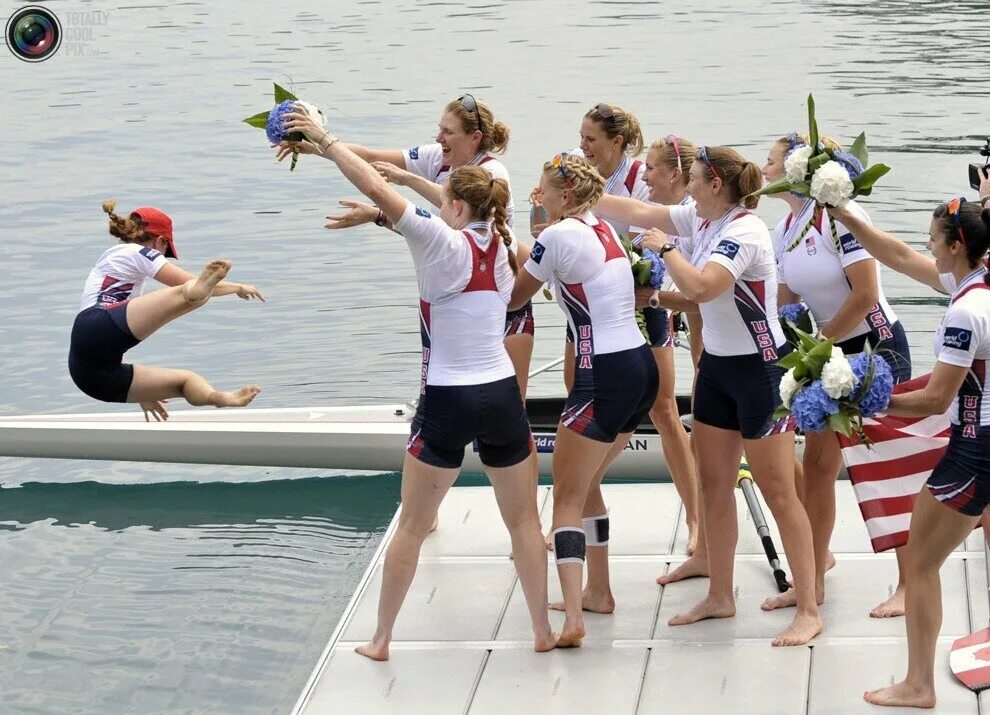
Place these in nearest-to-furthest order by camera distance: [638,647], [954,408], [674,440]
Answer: [954,408] < [638,647] < [674,440]

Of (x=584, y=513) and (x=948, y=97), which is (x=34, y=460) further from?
(x=948, y=97)

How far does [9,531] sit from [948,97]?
2073cm

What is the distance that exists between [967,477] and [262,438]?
5.83m

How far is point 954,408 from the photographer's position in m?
5.21

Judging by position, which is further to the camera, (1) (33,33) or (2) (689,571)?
(1) (33,33)

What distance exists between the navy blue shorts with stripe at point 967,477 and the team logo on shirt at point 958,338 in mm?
342

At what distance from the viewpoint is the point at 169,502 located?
33.0 ft

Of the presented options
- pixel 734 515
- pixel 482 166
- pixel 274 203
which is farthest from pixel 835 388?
pixel 274 203

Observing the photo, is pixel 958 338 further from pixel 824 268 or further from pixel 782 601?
pixel 782 601

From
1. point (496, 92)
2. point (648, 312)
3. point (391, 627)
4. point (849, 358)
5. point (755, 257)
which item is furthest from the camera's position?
point (496, 92)

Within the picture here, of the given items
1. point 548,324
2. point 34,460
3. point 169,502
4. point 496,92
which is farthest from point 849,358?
point 496,92

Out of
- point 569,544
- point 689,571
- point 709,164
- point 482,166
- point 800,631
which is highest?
point 709,164

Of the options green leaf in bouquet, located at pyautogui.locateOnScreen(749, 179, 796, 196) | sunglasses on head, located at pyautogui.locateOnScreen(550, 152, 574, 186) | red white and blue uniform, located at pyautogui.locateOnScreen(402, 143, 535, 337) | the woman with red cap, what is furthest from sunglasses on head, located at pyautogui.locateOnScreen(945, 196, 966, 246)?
the woman with red cap

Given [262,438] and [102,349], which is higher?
[102,349]
